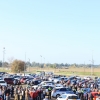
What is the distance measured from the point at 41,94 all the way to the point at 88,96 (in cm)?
456

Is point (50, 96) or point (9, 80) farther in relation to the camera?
point (9, 80)

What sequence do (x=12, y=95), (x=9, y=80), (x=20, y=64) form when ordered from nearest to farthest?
(x=12, y=95) → (x=9, y=80) → (x=20, y=64)

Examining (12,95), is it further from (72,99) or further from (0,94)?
(72,99)

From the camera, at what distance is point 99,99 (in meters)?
24.3

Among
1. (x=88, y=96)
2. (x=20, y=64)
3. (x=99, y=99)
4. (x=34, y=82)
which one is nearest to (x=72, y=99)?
(x=99, y=99)

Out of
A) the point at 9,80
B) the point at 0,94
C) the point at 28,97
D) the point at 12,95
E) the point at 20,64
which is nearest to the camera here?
the point at 0,94

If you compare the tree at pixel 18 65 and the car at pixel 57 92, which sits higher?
the tree at pixel 18 65

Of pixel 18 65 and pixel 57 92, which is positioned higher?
pixel 18 65

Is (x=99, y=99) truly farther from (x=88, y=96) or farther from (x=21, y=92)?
(x=21, y=92)

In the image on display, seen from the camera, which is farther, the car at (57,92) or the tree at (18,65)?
the tree at (18,65)

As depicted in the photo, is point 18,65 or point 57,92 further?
point 18,65

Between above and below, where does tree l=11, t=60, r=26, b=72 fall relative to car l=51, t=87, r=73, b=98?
above

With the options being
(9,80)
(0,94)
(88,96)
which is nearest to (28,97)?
(0,94)

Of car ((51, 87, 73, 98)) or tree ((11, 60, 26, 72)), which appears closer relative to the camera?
car ((51, 87, 73, 98))
